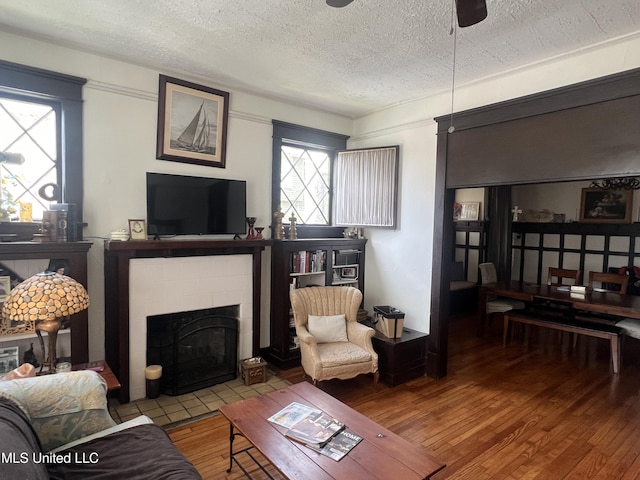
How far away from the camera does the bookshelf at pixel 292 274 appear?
3707mm

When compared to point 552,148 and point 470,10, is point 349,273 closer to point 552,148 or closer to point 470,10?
point 552,148

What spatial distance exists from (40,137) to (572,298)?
5447mm

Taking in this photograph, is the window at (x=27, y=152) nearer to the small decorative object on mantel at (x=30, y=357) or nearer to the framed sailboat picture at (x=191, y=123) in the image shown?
the framed sailboat picture at (x=191, y=123)

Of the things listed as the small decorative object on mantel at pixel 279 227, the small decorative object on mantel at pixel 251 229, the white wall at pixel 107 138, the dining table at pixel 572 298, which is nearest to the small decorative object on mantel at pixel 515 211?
the dining table at pixel 572 298

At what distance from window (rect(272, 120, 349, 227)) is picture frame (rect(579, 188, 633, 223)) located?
14.1ft

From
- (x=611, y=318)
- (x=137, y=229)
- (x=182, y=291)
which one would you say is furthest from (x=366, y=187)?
(x=611, y=318)

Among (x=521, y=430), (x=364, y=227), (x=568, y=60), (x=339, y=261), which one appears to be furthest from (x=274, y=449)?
(x=568, y=60)

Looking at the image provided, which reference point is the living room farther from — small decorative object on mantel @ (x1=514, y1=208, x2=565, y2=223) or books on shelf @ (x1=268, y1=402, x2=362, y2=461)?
small decorative object on mantel @ (x1=514, y1=208, x2=565, y2=223)

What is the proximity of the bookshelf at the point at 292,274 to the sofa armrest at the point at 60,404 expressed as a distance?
6.60 feet

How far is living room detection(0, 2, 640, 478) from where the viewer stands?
2.69 m

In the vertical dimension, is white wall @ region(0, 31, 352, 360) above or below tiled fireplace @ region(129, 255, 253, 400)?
above

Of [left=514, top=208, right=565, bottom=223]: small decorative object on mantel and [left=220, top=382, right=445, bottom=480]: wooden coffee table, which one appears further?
[left=514, top=208, right=565, bottom=223]: small decorative object on mantel

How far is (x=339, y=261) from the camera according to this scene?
4.14 metres

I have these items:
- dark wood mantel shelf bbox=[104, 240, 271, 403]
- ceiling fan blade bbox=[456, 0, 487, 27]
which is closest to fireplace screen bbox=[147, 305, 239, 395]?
dark wood mantel shelf bbox=[104, 240, 271, 403]
